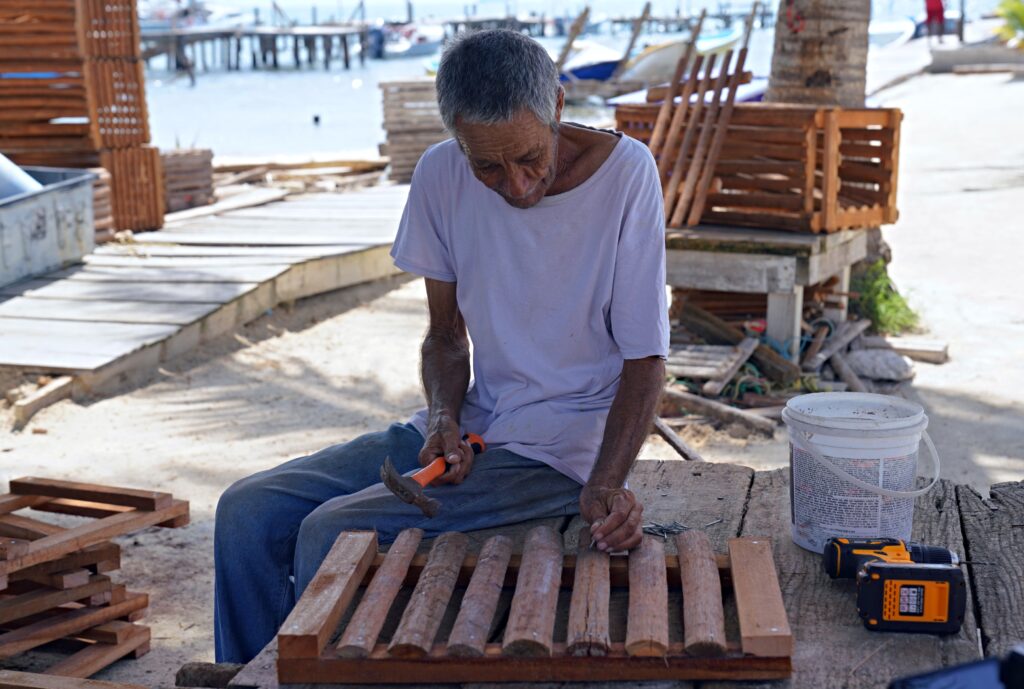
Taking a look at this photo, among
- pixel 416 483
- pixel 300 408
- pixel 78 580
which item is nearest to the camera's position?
pixel 416 483

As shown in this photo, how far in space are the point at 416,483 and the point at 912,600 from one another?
1.00m

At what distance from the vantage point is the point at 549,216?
105 inches

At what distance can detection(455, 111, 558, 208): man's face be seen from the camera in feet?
7.96

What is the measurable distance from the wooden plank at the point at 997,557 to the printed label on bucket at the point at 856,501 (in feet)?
0.59

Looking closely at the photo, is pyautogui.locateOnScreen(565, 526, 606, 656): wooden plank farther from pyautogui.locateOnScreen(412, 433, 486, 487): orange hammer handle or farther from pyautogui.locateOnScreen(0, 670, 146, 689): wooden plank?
pyautogui.locateOnScreen(0, 670, 146, 689): wooden plank

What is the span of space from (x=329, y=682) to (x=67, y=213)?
674cm

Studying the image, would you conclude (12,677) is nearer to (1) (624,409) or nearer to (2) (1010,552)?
(1) (624,409)

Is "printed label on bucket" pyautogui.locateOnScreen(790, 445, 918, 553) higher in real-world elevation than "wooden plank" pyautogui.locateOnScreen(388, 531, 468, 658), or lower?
higher

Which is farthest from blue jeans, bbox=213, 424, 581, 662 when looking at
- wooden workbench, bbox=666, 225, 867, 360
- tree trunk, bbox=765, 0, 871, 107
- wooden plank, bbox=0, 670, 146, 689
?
tree trunk, bbox=765, 0, 871, 107

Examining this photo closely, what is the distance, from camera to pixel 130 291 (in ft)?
25.1

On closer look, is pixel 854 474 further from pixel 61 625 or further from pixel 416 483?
pixel 61 625

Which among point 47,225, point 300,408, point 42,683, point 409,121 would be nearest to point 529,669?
point 42,683

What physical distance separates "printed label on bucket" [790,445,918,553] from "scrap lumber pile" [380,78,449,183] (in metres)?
11.2

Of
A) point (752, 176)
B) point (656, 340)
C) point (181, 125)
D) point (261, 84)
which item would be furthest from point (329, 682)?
point (261, 84)
